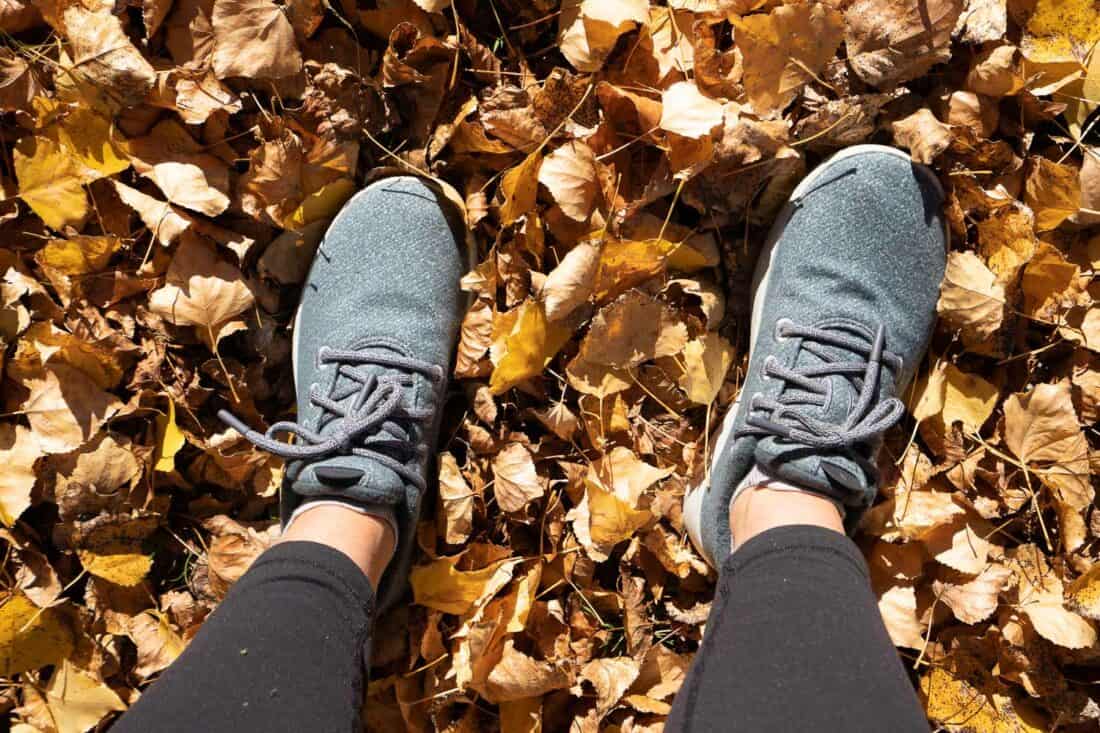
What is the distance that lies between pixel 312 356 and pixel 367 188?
0.24 meters

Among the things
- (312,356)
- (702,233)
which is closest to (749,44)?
(702,233)

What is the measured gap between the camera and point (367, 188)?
1.06m

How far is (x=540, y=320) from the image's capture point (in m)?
0.96

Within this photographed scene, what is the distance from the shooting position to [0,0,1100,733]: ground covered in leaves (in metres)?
0.95

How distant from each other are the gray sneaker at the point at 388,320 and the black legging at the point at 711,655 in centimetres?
17

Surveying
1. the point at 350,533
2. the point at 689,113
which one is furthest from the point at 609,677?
the point at 689,113

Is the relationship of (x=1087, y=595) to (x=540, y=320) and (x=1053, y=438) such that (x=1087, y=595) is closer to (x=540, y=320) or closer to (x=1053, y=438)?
(x=1053, y=438)

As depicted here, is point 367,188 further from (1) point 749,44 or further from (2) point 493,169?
(1) point 749,44

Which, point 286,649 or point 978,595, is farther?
point 978,595

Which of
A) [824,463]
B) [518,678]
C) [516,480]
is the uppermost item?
[824,463]

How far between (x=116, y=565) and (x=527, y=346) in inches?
23.5

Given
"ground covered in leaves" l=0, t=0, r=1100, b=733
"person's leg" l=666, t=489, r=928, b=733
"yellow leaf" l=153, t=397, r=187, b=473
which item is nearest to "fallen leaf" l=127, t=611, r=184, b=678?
"ground covered in leaves" l=0, t=0, r=1100, b=733

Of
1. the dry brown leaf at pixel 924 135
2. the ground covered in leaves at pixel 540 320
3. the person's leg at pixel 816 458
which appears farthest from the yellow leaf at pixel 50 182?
the dry brown leaf at pixel 924 135

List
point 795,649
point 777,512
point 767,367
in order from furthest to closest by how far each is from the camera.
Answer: point 767,367 < point 777,512 < point 795,649
